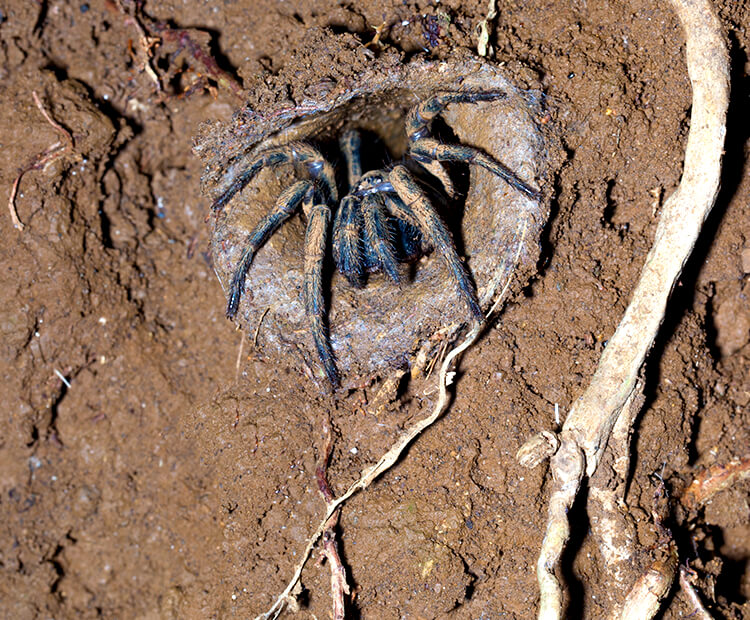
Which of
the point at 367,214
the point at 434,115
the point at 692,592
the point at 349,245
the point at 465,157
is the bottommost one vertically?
the point at 692,592

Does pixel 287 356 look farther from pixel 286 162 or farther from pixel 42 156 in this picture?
pixel 42 156

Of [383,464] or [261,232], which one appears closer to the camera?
[383,464]

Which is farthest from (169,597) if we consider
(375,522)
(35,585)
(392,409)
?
(392,409)

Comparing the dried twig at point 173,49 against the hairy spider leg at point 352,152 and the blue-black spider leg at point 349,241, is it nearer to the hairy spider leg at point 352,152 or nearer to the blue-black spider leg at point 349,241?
the hairy spider leg at point 352,152

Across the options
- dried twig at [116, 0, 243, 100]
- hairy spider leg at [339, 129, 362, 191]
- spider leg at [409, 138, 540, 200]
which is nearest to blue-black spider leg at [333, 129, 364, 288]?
spider leg at [409, 138, 540, 200]

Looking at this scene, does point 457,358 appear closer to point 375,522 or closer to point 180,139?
point 375,522

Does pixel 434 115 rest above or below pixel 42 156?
above

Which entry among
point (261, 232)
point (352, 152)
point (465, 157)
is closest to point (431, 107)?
point (465, 157)

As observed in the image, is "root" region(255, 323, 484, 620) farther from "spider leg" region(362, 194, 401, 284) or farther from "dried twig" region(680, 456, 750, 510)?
"dried twig" region(680, 456, 750, 510)
